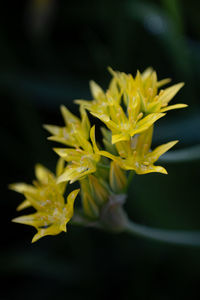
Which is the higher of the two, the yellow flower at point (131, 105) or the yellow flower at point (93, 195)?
the yellow flower at point (131, 105)

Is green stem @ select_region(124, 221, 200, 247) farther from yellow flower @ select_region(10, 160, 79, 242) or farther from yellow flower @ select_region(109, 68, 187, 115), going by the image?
yellow flower @ select_region(109, 68, 187, 115)

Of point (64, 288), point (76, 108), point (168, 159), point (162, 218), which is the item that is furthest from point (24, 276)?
point (168, 159)

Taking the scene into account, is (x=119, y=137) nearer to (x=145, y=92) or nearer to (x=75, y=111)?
(x=145, y=92)

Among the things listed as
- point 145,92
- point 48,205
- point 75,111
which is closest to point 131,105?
point 145,92

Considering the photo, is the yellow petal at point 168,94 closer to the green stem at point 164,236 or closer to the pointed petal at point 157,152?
the pointed petal at point 157,152

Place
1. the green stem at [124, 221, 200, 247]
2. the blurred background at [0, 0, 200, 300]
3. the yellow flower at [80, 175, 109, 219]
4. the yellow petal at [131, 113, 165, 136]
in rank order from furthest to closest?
the blurred background at [0, 0, 200, 300] < the green stem at [124, 221, 200, 247] < the yellow flower at [80, 175, 109, 219] < the yellow petal at [131, 113, 165, 136]

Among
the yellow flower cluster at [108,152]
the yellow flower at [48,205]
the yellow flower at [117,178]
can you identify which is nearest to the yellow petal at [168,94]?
the yellow flower cluster at [108,152]

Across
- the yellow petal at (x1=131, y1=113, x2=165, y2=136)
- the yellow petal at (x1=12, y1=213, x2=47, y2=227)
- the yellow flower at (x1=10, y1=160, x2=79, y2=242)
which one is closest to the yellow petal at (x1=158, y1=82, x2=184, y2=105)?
the yellow petal at (x1=131, y1=113, x2=165, y2=136)
